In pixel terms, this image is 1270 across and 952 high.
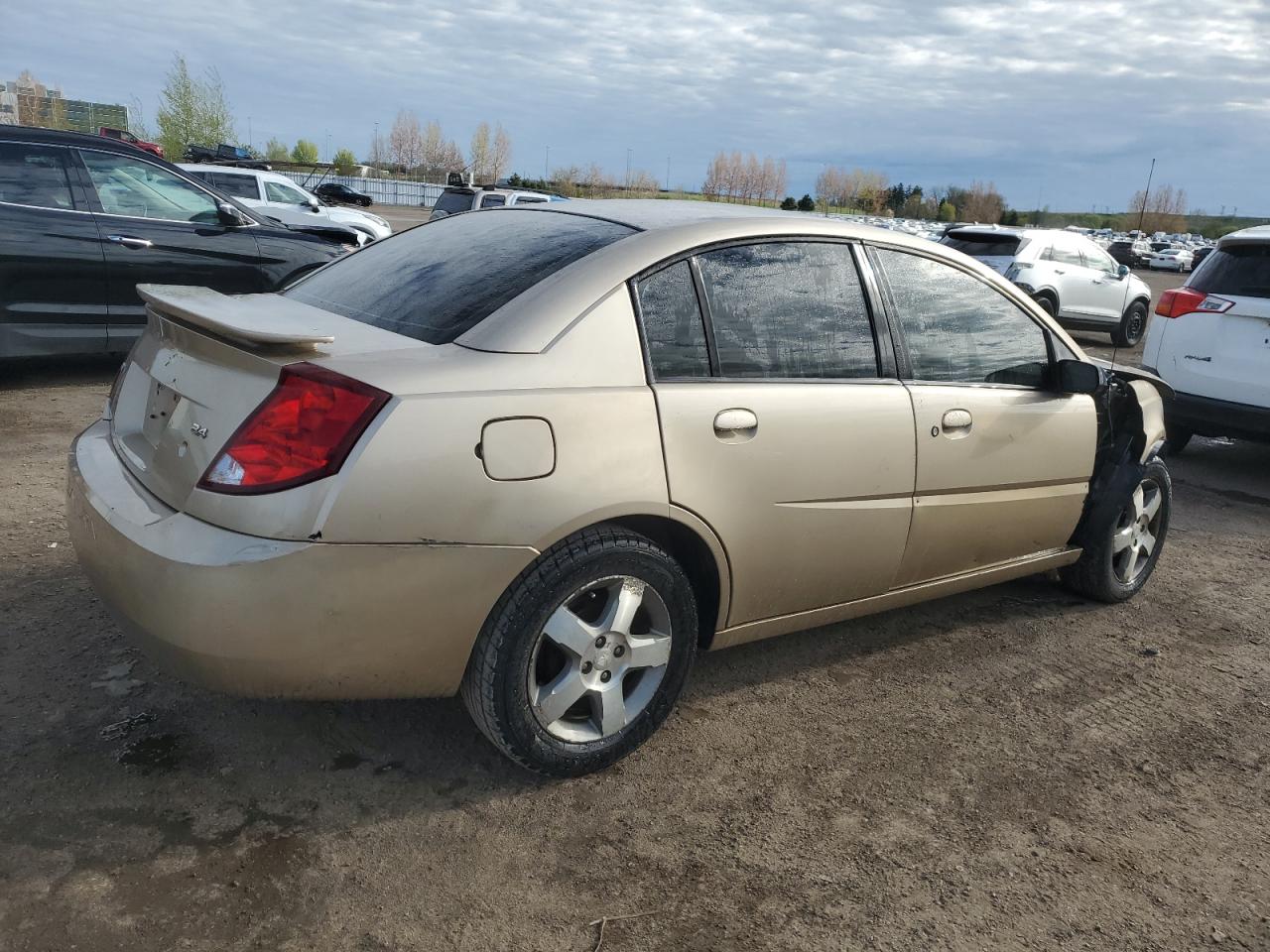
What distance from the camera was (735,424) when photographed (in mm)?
2990

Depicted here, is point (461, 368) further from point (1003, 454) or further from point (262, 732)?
point (1003, 454)

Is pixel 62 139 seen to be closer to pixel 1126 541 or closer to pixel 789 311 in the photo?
pixel 789 311

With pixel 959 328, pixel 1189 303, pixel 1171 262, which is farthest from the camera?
pixel 1171 262

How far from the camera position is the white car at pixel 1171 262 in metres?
51.4

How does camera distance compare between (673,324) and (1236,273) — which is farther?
(1236,273)

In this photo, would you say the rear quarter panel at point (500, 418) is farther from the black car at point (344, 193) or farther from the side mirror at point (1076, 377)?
the black car at point (344, 193)

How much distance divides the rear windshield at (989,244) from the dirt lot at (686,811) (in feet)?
36.4

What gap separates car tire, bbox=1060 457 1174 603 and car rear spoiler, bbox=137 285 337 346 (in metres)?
3.31

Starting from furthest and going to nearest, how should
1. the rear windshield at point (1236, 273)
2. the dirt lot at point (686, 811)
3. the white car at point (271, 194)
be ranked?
the white car at point (271, 194) → the rear windshield at point (1236, 273) → the dirt lot at point (686, 811)

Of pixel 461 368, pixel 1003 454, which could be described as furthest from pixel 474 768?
pixel 1003 454

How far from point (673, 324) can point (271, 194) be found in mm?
14780

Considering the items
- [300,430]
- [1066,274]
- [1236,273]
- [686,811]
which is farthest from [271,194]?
[686,811]

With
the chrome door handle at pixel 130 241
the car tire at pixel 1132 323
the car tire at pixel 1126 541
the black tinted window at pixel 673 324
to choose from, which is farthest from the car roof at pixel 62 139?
the car tire at pixel 1132 323

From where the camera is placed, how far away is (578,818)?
274cm
